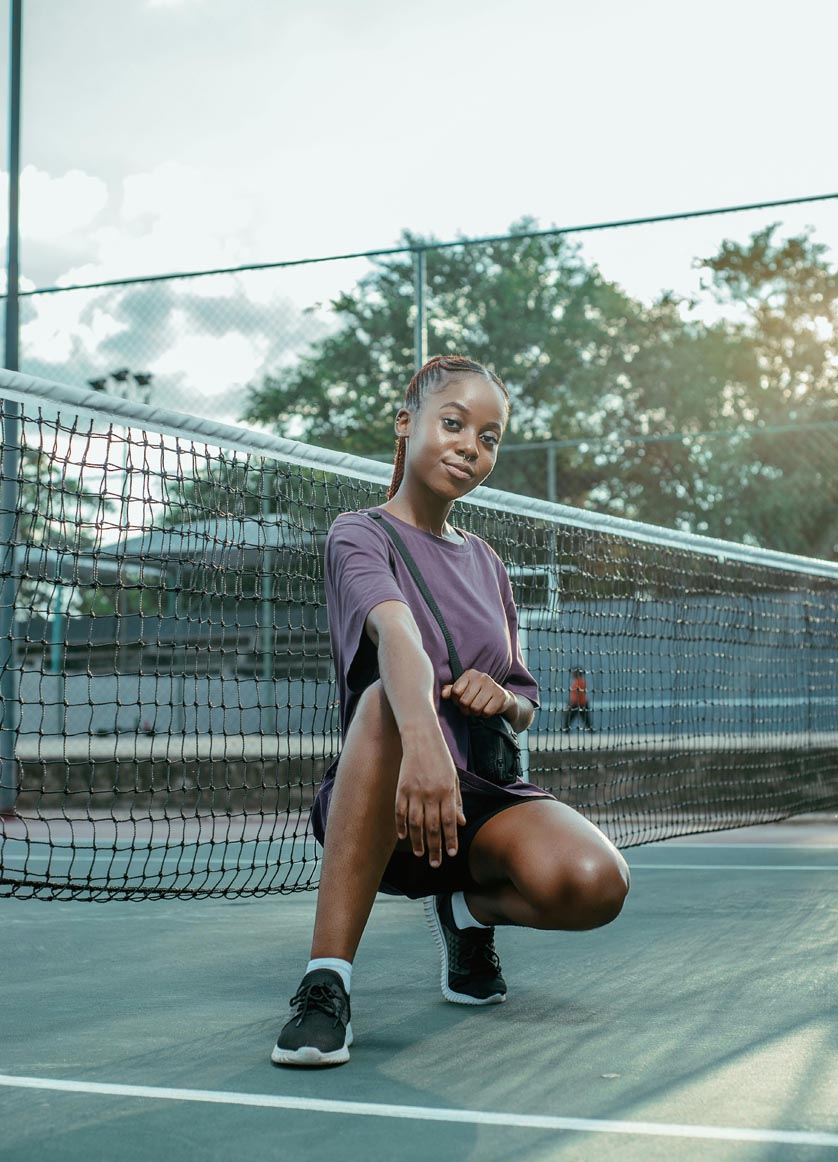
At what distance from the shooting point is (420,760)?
2.69 meters

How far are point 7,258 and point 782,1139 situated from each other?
33.8ft

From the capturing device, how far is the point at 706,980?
3.74m

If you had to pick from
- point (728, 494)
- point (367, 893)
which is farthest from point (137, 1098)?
point (728, 494)

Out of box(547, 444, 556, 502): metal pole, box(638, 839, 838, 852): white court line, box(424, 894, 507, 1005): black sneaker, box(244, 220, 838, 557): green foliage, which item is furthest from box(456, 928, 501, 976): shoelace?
box(244, 220, 838, 557): green foliage

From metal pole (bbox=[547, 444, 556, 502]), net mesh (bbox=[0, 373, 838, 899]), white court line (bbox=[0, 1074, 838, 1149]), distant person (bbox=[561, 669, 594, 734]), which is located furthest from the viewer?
metal pole (bbox=[547, 444, 556, 502])

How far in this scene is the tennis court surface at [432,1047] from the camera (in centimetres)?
232

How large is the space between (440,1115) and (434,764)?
61 cm

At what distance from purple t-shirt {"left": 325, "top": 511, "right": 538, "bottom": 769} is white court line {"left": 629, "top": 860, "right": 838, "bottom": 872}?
3.41m

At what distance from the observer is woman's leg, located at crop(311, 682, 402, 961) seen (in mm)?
2900

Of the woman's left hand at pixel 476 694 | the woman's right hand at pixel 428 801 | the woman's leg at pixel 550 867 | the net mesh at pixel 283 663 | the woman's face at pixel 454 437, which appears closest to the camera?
the woman's right hand at pixel 428 801

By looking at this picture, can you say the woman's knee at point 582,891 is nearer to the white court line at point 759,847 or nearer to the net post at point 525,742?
the net post at point 525,742

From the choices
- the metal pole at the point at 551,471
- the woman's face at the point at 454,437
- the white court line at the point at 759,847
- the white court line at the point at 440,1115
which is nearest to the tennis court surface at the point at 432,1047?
the white court line at the point at 440,1115

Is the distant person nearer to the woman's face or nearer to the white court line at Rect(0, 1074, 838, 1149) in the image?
the woman's face

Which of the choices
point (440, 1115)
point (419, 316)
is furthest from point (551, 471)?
point (440, 1115)
